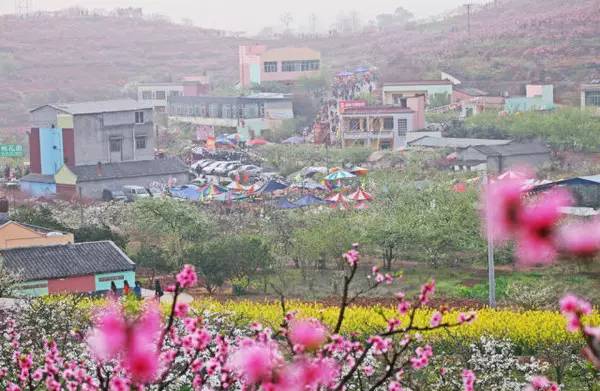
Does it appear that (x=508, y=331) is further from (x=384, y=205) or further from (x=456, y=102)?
(x=456, y=102)

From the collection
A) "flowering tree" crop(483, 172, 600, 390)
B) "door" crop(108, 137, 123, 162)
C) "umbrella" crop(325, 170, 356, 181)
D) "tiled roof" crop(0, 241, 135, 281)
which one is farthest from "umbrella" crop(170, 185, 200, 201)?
"flowering tree" crop(483, 172, 600, 390)

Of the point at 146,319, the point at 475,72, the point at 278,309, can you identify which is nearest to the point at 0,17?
the point at 475,72

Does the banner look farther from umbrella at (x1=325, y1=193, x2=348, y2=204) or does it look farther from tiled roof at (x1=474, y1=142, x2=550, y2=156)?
tiled roof at (x1=474, y1=142, x2=550, y2=156)

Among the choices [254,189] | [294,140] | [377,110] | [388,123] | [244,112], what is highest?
[377,110]

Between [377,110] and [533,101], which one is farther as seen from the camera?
[533,101]

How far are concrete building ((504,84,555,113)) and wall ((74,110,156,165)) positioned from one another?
17.4 metres

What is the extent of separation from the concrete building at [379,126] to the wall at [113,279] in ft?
84.7

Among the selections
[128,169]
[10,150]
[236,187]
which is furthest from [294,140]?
[236,187]

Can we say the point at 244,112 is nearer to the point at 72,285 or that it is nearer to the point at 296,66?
the point at 296,66

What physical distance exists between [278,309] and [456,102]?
39483mm

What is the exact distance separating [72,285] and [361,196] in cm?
1206

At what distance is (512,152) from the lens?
132 ft

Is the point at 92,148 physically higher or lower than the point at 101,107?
lower

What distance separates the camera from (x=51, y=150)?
40594 mm
